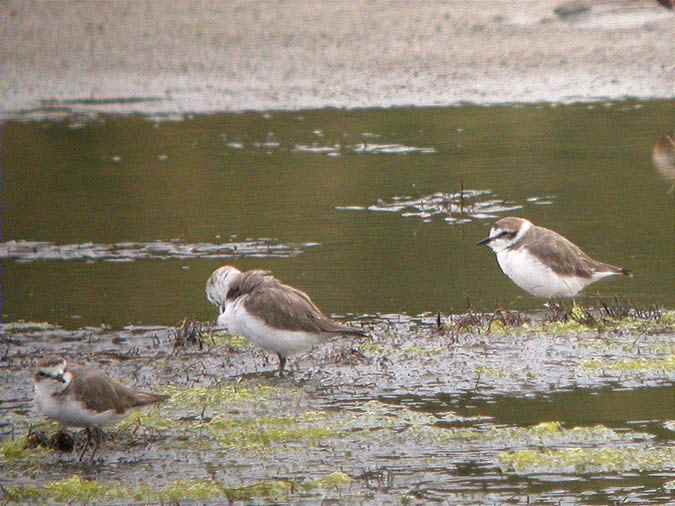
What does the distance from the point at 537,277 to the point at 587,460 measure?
329 cm

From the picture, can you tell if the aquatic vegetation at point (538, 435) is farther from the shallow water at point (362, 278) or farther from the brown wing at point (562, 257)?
the brown wing at point (562, 257)

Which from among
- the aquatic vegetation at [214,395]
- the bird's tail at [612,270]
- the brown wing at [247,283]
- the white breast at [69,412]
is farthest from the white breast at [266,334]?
Result: the bird's tail at [612,270]

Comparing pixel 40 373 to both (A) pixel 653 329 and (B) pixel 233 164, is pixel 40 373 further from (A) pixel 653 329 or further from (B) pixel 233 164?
(B) pixel 233 164

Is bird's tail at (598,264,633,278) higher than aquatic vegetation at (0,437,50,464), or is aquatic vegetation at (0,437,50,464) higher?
bird's tail at (598,264,633,278)

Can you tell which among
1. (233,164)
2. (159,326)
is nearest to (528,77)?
(233,164)

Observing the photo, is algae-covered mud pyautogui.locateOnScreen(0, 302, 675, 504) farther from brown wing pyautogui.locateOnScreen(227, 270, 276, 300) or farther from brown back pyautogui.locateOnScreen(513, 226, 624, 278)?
brown wing pyautogui.locateOnScreen(227, 270, 276, 300)

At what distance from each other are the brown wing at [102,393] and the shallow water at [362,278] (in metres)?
0.23

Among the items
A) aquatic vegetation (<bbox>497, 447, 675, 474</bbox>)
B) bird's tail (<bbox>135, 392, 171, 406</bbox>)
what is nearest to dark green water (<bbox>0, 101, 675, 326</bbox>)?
bird's tail (<bbox>135, 392, 171, 406</bbox>)

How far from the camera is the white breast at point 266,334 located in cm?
1016

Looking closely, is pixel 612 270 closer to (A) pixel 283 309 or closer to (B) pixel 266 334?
(A) pixel 283 309

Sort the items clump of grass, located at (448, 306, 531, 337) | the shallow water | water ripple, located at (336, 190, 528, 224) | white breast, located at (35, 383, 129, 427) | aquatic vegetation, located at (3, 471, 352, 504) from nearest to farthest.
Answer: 1. aquatic vegetation, located at (3, 471, 352, 504)
2. the shallow water
3. white breast, located at (35, 383, 129, 427)
4. clump of grass, located at (448, 306, 531, 337)
5. water ripple, located at (336, 190, 528, 224)

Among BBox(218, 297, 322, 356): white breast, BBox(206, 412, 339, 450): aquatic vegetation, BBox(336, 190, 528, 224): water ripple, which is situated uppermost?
BBox(336, 190, 528, 224): water ripple

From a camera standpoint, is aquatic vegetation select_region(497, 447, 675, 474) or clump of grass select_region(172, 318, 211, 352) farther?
clump of grass select_region(172, 318, 211, 352)

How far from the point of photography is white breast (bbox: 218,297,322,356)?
33.3 feet
